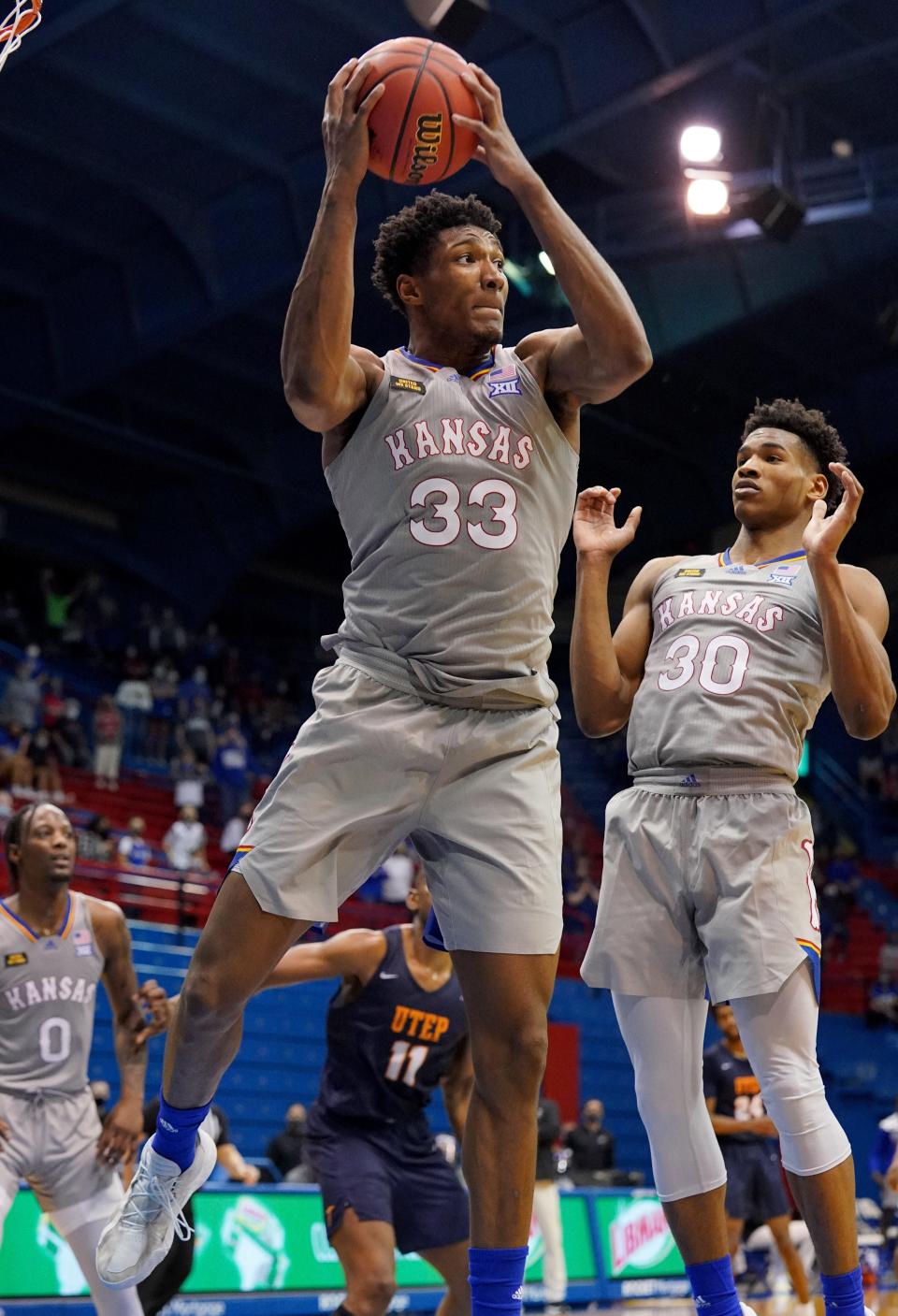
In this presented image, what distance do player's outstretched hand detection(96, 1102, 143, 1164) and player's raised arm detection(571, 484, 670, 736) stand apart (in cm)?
264

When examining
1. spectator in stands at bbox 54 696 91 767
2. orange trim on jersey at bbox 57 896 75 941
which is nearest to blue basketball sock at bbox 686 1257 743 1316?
orange trim on jersey at bbox 57 896 75 941

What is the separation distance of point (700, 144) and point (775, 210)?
94 centimetres

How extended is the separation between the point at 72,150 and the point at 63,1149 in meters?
12.2

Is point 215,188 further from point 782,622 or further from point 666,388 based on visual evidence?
point 782,622

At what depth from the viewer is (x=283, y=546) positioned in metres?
Result: 27.0

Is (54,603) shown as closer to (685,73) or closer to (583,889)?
(583,889)

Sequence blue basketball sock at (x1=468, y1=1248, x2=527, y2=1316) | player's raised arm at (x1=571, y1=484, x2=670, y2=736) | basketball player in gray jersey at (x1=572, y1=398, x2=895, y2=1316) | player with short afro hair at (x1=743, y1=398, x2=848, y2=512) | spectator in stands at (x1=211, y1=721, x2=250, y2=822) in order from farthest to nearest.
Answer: spectator in stands at (x1=211, y1=721, x2=250, y2=822)
player with short afro hair at (x1=743, y1=398, x2=848, y2=512)
player's raised arm at (x1=571, y1=484, x2=670, y2=736)
basketball player in gray jersey at (x1=572, y1=398, x2=895, y2=1316)
blue basketball sock at (x1=468, y1=1248, x2=527, y2=1316)

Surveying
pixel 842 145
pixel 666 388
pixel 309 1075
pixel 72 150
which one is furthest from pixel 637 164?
pixel 309 1075

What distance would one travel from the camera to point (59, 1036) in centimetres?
636

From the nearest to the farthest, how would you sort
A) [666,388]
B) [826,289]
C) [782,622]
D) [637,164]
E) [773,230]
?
[782,622] < [773,230] < [637,164] < [826,289] < [666,388]

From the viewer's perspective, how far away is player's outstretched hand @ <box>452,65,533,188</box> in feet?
11.9

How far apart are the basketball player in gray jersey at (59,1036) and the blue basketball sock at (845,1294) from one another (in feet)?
9.66

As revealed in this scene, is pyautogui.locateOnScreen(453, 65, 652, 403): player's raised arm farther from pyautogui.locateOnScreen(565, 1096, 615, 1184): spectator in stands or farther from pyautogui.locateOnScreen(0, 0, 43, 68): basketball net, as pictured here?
pyautogui.locateOnScreen(565, 1096, 615, 1184): spectator in stands

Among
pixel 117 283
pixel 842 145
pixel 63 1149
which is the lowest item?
pixel 63 1149
